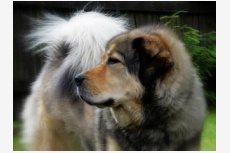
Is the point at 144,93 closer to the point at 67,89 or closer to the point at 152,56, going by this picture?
the point at 152,56

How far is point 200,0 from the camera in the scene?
605cm

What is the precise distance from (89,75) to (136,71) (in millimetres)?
271

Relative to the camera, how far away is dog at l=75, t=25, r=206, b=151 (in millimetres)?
2592

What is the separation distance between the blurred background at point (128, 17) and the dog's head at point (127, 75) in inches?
114

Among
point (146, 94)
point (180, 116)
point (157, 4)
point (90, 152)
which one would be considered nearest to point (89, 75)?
point (146, 94)

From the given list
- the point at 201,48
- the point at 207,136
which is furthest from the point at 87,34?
the point at 201,48

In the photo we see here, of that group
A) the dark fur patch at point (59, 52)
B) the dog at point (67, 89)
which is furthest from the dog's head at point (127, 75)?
the dark fur patch at point (59, 52)

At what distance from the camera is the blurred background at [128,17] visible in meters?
5.71

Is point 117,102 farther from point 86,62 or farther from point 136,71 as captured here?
point 86,62

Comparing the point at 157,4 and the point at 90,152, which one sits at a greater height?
the point at 157,4

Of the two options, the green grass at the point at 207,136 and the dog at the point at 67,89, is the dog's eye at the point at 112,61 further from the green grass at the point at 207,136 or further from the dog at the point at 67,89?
the green grass at the point at 207,136

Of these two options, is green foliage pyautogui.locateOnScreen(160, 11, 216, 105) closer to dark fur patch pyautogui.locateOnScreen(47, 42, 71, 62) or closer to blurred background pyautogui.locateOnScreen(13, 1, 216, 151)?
blurred background pyautogui.locateOnScreen(13, 1, 216, 151)

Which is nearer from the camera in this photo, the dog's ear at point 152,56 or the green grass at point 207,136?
the dog's ear at point 152,56

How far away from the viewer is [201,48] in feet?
19.9
